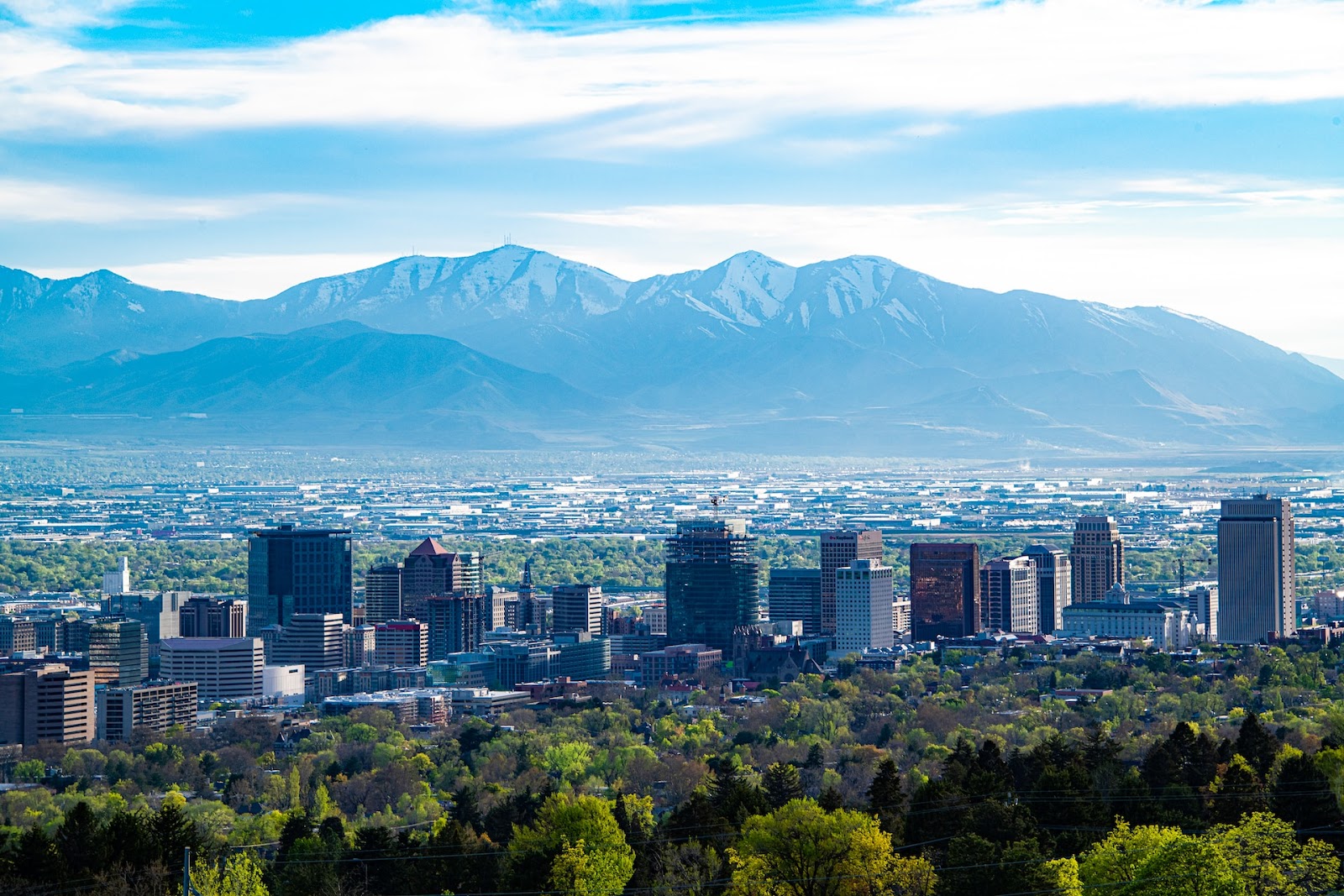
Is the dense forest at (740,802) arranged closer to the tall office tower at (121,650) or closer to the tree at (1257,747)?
the tree at (1257,747)

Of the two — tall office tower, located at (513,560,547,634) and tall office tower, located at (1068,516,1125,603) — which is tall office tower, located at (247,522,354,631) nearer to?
tall office tower, located at (513,560,547,634)

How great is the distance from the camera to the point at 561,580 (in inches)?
6629

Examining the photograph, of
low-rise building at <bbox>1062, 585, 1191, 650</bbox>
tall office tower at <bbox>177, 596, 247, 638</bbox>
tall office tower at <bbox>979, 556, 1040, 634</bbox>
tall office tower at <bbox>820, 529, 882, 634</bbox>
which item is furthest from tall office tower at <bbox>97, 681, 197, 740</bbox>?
tall office tower at <bbox>979, 556, 1040, 634</bbox>

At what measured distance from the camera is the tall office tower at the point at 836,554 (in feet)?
431

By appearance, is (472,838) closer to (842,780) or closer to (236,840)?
(236,840)

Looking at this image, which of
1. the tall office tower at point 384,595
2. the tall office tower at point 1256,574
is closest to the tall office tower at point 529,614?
the tall office tower at point 384,595

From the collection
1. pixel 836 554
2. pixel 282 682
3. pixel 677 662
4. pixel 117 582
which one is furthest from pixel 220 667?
pixel 117 582

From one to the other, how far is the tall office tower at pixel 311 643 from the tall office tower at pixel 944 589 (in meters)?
28.1

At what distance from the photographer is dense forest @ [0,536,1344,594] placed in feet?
546

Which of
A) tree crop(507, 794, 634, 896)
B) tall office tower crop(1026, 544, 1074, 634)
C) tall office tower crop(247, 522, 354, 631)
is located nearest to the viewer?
tree crop(507, 794, 634, 896)

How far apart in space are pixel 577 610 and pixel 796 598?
1239cm

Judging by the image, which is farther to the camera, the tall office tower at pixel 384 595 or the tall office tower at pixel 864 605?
the tall office tower at pixel 384 595

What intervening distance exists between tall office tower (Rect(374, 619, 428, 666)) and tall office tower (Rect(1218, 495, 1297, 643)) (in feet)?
121

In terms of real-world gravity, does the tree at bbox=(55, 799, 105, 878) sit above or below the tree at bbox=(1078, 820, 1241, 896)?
below
